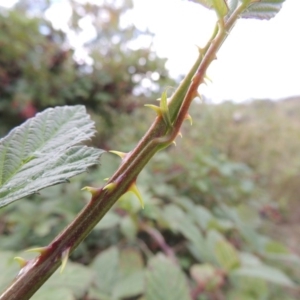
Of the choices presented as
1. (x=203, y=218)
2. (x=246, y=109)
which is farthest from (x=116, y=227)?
(x=246, y=109)

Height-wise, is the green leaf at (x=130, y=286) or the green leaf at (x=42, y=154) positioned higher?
the green leaf at (x=42, y=154)

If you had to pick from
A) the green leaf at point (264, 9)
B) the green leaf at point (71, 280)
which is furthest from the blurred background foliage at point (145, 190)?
the green leaf at point (264, 9)

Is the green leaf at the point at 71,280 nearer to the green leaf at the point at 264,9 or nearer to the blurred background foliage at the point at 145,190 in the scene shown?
the blurred background foliage at the point at 145,190

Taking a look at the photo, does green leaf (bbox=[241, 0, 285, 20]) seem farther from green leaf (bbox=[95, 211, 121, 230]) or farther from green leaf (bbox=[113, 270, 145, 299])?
green leaf (bbox=[95, 211, 121, 230])

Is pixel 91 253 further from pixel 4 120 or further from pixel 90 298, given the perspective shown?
pixel 4 120

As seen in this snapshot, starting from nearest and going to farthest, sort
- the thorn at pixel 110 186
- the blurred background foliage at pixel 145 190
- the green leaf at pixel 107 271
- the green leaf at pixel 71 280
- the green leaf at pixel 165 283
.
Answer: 1. the thorn at pixel 110 186
2. the green leaf at pixel 71 280
3. the green leaf at pixel 165 283
4. the green leaf at pixel 107 271
5. the blurred background foliage at pixel 145 190

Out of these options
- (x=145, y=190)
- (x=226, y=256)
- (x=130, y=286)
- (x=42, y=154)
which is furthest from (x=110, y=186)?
(x=145, y=190)

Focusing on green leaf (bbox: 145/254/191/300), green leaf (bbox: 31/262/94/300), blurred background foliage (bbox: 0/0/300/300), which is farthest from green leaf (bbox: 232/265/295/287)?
green leaf (bbox: 31/262/94/300)
